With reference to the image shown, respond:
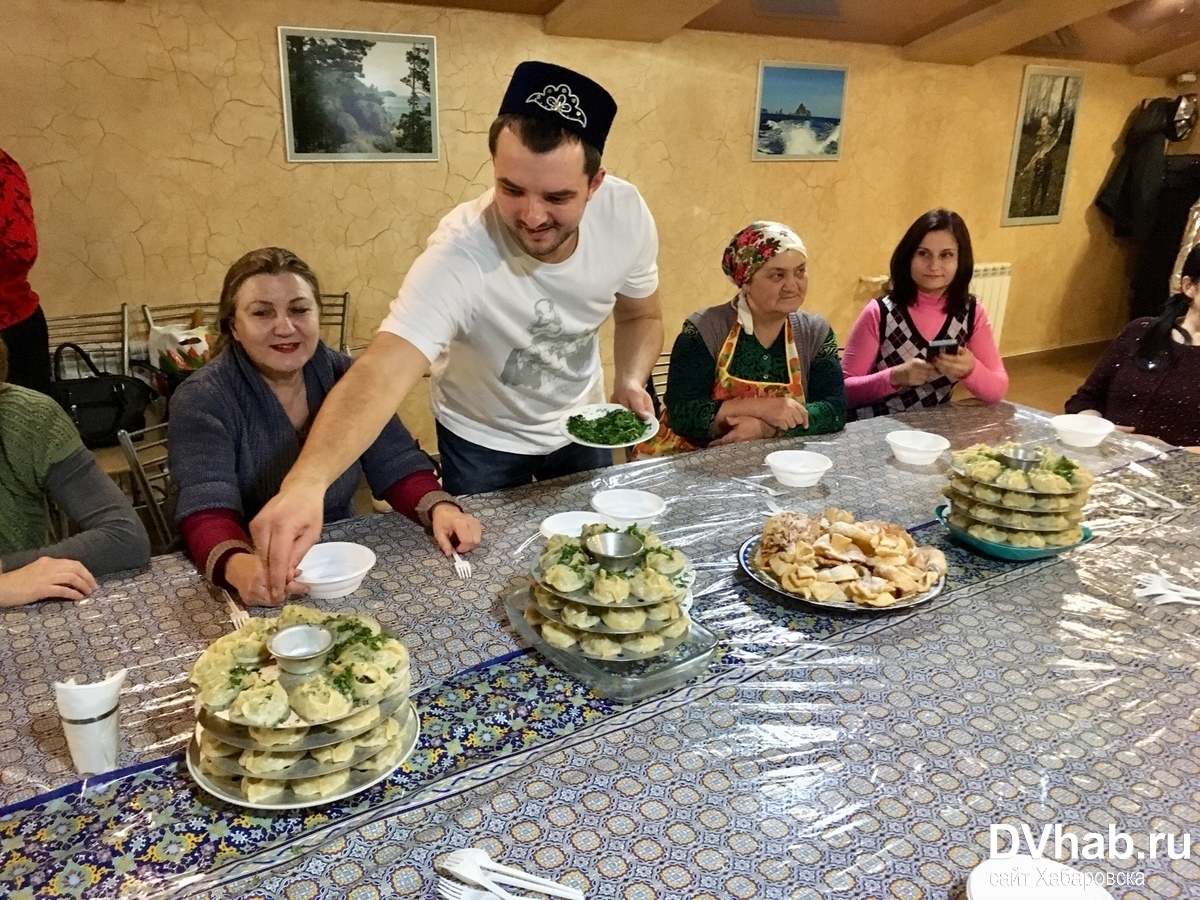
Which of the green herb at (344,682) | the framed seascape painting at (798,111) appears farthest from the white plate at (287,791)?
the framed seascape painting at (798,111)

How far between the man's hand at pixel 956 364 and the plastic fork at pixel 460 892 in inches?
87.1

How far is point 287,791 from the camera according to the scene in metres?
0.98

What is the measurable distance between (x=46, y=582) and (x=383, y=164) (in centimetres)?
296

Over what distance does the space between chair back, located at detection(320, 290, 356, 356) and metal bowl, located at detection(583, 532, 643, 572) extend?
3.01 m

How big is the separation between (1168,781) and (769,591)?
648 mm

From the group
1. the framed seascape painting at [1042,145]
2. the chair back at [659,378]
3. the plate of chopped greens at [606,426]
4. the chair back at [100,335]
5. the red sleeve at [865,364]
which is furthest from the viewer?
the framed seascape painting at [1042,145]

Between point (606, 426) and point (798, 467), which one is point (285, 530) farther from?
point (798, 467)

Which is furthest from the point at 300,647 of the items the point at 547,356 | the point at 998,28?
the point at 998,28

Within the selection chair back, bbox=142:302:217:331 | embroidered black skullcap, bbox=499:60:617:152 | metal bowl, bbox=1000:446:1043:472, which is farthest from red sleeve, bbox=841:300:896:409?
chair back, bbox=142:302:217:331

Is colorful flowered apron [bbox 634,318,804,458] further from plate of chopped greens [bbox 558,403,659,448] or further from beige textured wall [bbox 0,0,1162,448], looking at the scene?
beige textured wall [bbox 0,0,1162,448]

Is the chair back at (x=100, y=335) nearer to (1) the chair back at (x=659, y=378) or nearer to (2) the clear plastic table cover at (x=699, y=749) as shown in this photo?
(1) the chair back at (x=659, y=378)

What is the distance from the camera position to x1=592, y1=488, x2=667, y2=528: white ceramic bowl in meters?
1.72

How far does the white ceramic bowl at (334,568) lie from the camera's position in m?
1.46

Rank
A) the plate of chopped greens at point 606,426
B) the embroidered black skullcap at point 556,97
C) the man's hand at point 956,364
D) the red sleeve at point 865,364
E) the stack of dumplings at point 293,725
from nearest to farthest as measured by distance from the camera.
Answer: the stack of dumplings at point 293,725
the embroidered black skullcap at point 556,97
the plate of chopped greens at point 606,426
the man's hand at point 956,364
the red sleeve at point 865,364
